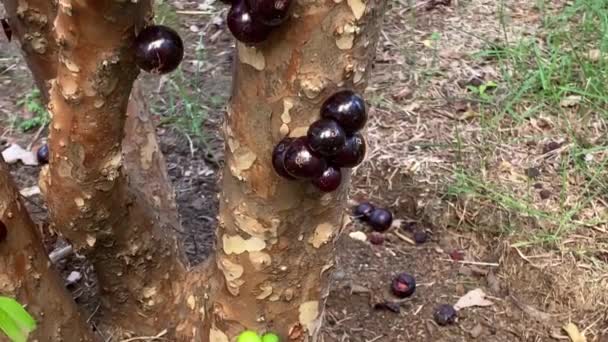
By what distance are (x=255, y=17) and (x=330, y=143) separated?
25 cm

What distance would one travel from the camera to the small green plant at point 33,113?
353cm

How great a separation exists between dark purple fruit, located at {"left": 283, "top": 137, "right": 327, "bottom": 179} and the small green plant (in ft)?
7.60

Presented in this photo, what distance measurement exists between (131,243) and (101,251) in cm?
8

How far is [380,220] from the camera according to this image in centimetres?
296

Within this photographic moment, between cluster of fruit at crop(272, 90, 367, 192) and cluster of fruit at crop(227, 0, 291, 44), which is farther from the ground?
cluster of fruit at crop(227, 0, 291, 44)

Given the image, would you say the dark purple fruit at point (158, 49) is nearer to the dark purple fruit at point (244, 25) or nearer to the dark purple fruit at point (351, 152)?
the dark purple fruit at point (244, 25)

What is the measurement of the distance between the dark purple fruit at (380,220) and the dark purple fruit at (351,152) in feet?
5.08

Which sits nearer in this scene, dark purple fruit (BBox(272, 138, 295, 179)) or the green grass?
dark purple fruit (BBox(272, 138, 295, 179))

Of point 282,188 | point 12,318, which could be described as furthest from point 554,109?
point 12,318

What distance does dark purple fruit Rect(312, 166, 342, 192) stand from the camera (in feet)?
4.78

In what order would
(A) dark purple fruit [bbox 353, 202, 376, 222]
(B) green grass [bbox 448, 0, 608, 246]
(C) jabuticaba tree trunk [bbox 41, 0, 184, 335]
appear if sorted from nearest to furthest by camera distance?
(C) jabuticaba tree trunk [bbox 41, 0, 184, 335], (B) green grass [bbox 448, 0, 608, 246], (A) dark purple fruit [bbox 353, 202, 376, 222]

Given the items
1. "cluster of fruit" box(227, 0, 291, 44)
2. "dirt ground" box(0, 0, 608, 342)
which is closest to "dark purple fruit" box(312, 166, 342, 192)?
"cluster of fruit" box(227, 0, 291, 44)

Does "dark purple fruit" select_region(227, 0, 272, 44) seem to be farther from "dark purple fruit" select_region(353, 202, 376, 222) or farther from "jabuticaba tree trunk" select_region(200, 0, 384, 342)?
"dark purple fruit" select_region(353, 202, 376, 222)

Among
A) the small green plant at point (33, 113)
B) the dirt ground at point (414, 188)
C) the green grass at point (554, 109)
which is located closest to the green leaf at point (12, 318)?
the dirt ground at point (414, 188)
